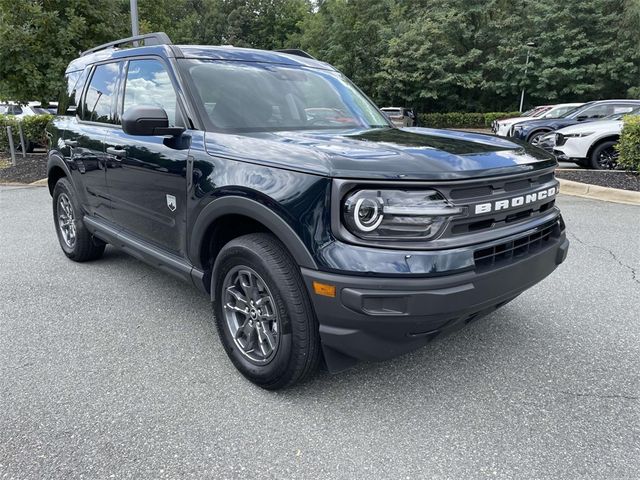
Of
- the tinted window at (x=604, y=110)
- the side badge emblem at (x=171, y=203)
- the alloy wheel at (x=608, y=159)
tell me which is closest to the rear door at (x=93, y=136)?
the side badge emblem at (x=171, y=203)

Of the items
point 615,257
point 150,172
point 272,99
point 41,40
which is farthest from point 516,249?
point 41,40

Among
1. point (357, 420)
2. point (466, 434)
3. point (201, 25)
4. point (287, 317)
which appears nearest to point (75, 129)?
point (287, 317)

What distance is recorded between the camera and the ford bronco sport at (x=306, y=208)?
210 centimetres

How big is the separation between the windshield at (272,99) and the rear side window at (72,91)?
1.89 m

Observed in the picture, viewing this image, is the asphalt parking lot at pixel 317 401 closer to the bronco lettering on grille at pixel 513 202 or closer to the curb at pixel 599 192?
the bronco lettering on grille at pixel 513 202

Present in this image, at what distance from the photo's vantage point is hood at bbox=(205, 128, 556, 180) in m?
2.13

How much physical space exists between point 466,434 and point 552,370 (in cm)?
87

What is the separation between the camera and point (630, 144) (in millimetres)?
8594

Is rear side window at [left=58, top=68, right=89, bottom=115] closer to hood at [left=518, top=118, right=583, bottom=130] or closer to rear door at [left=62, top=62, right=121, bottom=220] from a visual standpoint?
rear door at [left=62, top=62, right=121, bottom=220]

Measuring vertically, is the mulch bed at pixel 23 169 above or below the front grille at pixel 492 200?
below

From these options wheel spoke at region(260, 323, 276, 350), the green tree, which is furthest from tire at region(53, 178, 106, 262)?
the green tree

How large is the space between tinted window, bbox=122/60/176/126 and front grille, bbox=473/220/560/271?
205 cm

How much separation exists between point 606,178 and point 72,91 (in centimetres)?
867

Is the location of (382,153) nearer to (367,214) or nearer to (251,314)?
(367,214)
